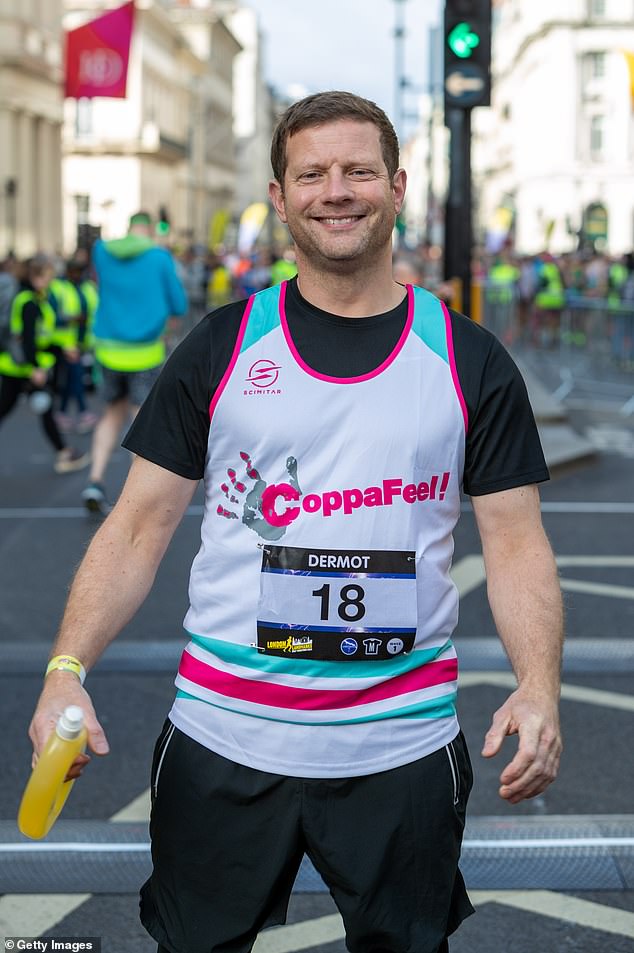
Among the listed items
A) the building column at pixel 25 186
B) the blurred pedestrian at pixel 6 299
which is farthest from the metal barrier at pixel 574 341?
the building column at pixel 25 186

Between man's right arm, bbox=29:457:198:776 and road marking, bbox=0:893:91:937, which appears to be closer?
man's right arm, bbox=29:457:198:776

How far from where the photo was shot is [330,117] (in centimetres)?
264

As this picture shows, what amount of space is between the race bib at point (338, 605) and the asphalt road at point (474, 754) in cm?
135

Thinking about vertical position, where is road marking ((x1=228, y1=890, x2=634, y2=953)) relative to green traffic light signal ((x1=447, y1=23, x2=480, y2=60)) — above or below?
below

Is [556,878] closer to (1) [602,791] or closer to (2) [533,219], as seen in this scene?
(1) [602,791]

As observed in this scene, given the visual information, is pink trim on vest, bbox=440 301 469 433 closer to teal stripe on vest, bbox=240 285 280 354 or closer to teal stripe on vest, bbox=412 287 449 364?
teal stripe on vest, bbox=412 287 449 364

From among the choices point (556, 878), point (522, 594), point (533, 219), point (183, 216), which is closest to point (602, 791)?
point (556, 878)

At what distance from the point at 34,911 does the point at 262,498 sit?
5.66ft

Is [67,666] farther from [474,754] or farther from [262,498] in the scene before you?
[474,754]

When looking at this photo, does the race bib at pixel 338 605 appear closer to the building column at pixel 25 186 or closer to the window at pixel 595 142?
the building column at pixel 25 186

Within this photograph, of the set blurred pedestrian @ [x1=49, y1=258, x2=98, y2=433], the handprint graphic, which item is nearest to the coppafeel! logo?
the handprint graphic

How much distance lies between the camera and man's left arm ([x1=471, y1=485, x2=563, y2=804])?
249cm

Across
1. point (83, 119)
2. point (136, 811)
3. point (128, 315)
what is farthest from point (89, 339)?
point (83, 119)

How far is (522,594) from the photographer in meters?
2.67
